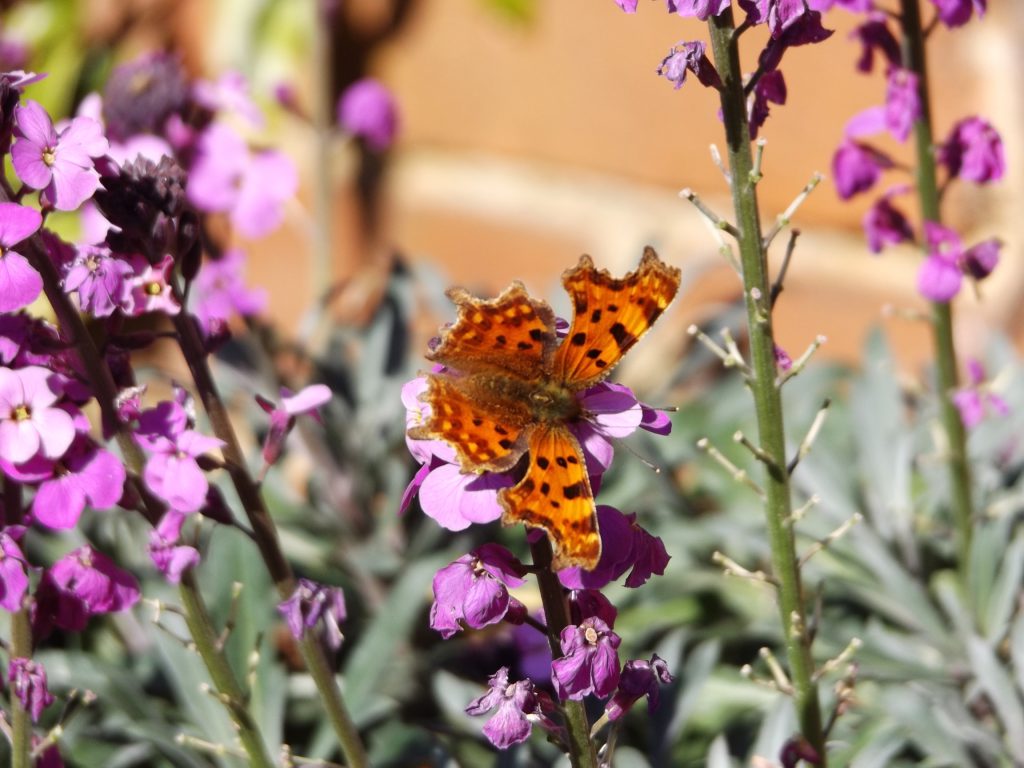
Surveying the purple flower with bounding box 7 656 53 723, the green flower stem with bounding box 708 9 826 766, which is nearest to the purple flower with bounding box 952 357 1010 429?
the green flower stem with bounding box 708 9 826 766

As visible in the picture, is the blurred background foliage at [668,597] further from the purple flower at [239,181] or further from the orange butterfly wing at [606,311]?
the orange butterfly wing at [606,311]

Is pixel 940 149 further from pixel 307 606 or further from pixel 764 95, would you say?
pixel 307 606

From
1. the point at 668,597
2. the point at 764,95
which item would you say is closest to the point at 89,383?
the point at 764,95

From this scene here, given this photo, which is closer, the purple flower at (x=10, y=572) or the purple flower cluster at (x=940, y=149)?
the purple flower at (x=10, y=572)

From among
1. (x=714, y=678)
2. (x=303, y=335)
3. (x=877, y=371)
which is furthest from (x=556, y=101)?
(x=714, y=678)

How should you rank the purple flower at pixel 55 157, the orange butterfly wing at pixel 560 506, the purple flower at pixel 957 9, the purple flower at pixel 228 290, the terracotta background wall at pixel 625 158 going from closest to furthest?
the orange butterfly wing at pixel 560 506
the purple flower at pixel 55 157
the purple flower at pixel 957 9
the purple flower at pixel 228 290
the terracotta background wall at pixel 625 158

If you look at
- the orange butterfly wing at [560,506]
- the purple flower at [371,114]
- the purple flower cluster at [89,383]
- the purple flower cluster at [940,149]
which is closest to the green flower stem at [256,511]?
the purple flower cluster at [89,383]
